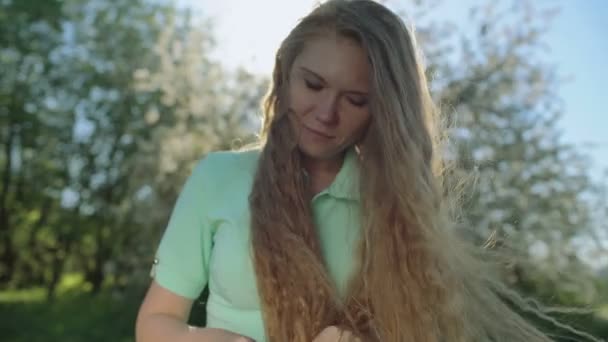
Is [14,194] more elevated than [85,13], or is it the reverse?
[85,13]

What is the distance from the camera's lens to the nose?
2.04 m

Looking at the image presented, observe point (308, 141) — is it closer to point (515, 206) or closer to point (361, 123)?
point (361, 123)

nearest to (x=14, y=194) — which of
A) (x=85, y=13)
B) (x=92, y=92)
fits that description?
(x=92, y=92)

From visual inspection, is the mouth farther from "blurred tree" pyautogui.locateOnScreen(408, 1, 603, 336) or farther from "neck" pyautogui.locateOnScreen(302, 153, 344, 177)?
"blurred tree" pyautogui.locateOnScreen(408, 1, 603, 336)

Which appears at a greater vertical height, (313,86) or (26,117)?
(313,86)

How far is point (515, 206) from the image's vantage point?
8.04m

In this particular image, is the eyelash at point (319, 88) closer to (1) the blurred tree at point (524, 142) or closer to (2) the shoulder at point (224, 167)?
(2) the shoulder at point (224, 167)

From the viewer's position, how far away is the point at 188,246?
204 cm

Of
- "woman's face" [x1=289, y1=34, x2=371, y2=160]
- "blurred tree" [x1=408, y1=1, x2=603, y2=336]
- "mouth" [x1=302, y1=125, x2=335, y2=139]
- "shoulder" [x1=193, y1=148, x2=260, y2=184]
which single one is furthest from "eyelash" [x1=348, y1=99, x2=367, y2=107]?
"blurred tree" [x1=408, y1=1, x2=603, y2=336]

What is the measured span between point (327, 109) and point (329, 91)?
0.16 ft

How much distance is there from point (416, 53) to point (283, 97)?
15.2 inches

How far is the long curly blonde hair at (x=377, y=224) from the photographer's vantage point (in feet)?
6.61

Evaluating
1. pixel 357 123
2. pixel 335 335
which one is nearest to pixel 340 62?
pixel 357 123

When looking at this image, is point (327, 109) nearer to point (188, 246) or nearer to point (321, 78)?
point (321, 78)
